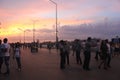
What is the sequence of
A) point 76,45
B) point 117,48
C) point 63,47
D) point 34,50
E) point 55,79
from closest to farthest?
point 55,79
point 63,47
point 76,45
point 117,48
point 34,50

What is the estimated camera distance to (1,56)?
18.6 metres

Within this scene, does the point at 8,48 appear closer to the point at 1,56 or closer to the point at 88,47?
the point at 1,56

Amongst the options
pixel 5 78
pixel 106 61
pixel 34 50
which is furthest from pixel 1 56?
pixel 34 50

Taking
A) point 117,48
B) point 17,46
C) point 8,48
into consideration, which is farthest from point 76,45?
point 117,48

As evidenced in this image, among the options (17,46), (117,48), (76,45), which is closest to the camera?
(17,46)

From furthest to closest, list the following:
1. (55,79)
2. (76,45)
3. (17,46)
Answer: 1. (76,45)
2. (17,46)
3. (55,79)

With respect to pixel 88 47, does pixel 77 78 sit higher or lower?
lower

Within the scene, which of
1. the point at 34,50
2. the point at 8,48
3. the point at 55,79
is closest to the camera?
the point at 55,79

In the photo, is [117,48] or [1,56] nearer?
[1,56]

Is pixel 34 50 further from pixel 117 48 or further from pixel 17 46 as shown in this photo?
pixel 17 46

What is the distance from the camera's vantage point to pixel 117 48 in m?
40.6

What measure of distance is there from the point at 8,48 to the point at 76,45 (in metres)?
7.89

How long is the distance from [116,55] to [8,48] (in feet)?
79.0

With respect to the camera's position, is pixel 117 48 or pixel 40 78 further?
pixel 117 48
